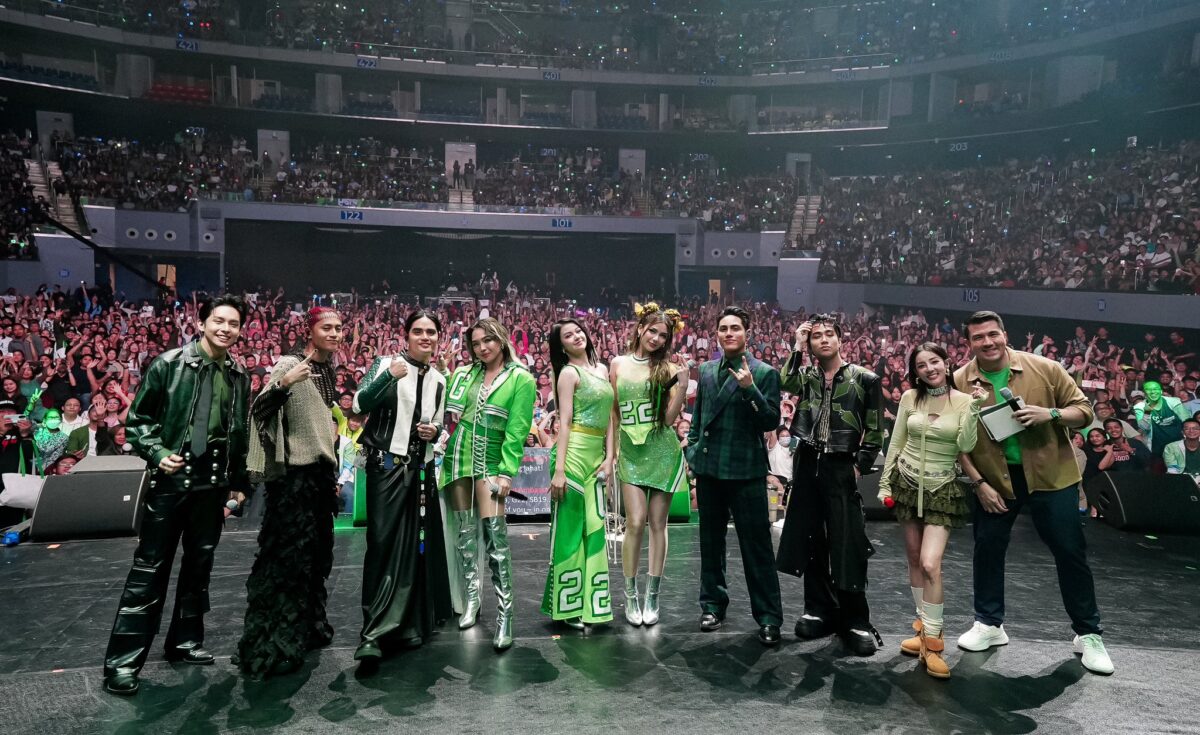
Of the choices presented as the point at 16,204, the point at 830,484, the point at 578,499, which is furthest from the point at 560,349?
the point at 16,204

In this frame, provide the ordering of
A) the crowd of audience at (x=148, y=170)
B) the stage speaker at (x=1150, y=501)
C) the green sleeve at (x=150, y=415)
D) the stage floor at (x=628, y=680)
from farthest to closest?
1. the crowd of audience at (x=148, y=170)
2. the stage speaker at (x=1150, y=501)
3. the green sleeve at (x=150, y=415)
4. the stage floor at (x=628, y=680)

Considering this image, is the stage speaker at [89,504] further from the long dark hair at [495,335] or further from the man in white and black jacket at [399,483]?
the long dark hair at [495,335]

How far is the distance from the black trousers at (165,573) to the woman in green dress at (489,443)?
122cm

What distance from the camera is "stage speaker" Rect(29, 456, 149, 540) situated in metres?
6.46

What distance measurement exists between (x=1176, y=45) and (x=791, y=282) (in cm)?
1181

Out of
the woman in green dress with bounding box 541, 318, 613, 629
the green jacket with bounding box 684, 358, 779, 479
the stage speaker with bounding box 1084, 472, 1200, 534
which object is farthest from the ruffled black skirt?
the stage speaker with bounding box 1084, 472, 1200, 534

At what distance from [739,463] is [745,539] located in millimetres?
438

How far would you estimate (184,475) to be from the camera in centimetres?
379

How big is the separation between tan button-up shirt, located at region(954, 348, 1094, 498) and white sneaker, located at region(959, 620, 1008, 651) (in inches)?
30.8

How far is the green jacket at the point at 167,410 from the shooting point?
147 inches

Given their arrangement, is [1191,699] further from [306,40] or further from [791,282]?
[306,40]

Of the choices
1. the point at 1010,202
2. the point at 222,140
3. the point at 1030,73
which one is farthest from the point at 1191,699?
the point at 222,140

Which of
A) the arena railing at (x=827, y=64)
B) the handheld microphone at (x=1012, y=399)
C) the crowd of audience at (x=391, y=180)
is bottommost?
the handheld microphone at (x=1012, y=399)

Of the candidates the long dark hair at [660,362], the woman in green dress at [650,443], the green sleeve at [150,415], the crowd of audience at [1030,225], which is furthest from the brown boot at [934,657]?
the crowd of audience at [1030,225]
